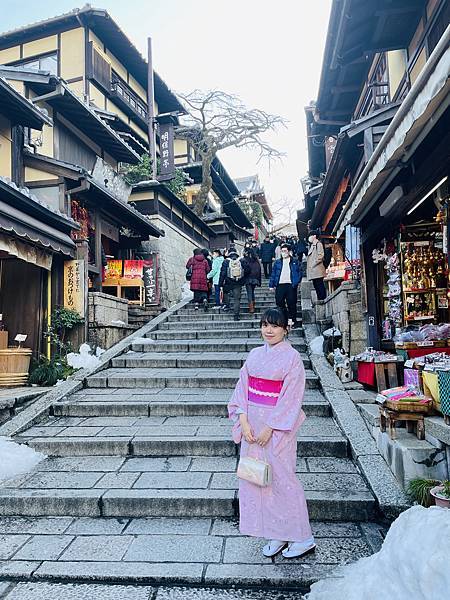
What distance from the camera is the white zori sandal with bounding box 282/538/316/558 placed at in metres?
3.64

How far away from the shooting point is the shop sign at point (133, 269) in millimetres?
15359

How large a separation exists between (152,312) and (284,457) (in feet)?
37.5

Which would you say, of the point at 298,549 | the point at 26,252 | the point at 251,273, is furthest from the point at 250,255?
the point at 298,549

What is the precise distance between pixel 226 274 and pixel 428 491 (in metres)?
10.3

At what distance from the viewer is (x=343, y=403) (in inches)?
259

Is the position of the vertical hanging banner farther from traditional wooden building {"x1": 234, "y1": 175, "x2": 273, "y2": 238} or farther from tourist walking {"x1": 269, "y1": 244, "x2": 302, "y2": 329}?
traditional wooden building {"x1": 234, "y1": 175, "x2": 273, "y2": 238}

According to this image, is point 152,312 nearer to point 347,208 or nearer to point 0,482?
point 347,208

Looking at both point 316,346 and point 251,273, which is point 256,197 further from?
point 316,346

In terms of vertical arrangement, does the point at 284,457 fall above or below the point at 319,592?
above

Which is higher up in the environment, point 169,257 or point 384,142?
point 169,257

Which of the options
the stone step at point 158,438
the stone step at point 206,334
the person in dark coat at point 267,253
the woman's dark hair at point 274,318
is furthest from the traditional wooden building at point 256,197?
the woman's dark hair at point 274,318

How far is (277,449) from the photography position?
3691mm

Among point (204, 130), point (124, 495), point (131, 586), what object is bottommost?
point (131, 586)

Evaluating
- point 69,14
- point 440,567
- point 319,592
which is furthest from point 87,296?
point 69,14
